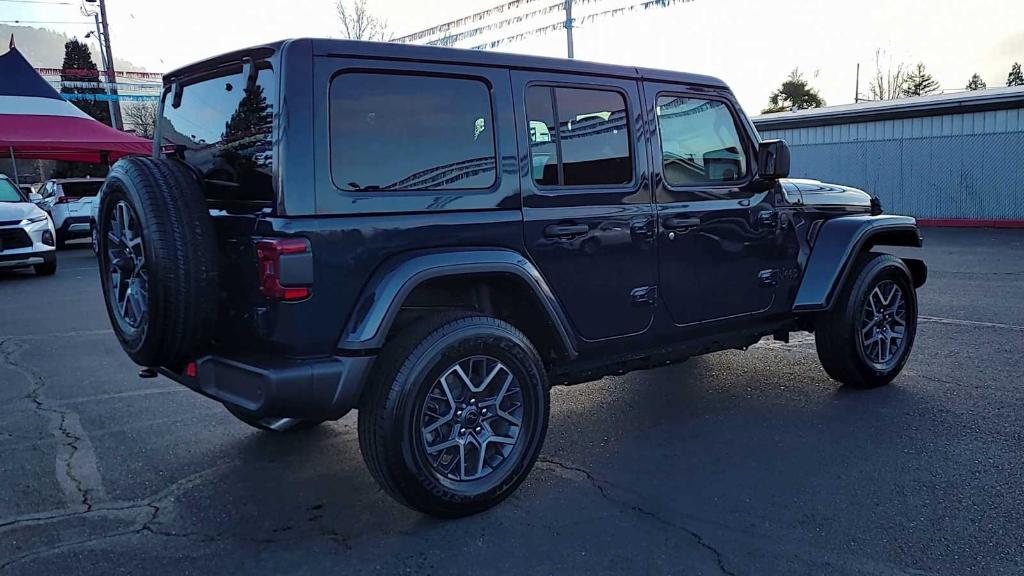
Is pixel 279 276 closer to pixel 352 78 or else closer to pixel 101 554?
pixel 352 78

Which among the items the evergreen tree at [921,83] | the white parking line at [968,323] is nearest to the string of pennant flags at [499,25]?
the white parking line at [968,323]

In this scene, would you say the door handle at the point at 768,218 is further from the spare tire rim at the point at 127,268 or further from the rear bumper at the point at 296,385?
the spare tire rim at the point at 127,268

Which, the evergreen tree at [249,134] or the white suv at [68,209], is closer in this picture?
the evergreen tree at [249,134]

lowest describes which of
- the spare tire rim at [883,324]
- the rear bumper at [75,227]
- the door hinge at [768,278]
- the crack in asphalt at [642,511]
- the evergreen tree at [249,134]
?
the crack in asphalt at [642,511]

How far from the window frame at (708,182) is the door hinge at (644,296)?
1.79 ft

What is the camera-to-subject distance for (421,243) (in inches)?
124

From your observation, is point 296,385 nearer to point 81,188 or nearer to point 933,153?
point 81,188

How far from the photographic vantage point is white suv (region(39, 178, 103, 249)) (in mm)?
17609

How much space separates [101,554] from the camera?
9.77ft

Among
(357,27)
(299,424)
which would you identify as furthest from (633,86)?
(357,27)

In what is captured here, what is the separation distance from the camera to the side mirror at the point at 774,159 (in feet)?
14.1

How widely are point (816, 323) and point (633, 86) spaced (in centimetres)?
205

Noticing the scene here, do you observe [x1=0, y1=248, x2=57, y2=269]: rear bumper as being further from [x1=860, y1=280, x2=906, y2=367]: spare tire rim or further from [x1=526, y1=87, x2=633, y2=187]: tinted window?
[x1=860, y1=280, x2=906, y2=367]: spare tire rim

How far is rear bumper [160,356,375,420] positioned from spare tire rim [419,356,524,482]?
1.10 ft
